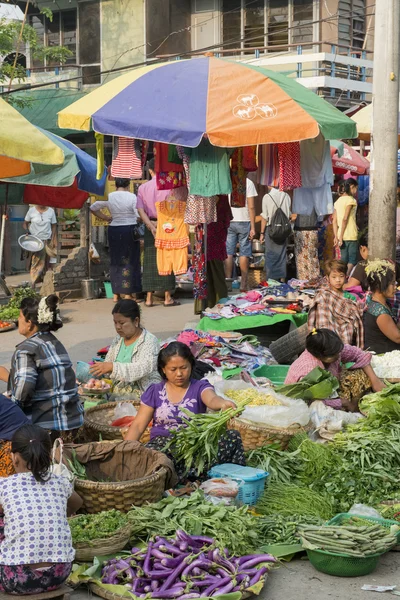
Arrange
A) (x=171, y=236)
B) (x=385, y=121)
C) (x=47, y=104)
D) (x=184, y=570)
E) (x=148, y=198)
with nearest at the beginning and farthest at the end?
1. (x=184, y=570)
2. (x=385, y=121)
3. (x=171, y=236)
4. (x=148, y=198)
5. (x=47, y=104)

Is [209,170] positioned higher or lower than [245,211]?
higher

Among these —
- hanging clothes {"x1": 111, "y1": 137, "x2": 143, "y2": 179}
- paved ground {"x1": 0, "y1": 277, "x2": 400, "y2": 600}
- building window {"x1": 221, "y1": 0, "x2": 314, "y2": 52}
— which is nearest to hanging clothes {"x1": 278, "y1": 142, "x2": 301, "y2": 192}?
hanging clothes {"x1": 111, "y1": 137, "x2": 143, "y2": 179}

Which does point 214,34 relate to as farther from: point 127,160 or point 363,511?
point 363,511

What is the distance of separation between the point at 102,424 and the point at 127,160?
3697 millimetres

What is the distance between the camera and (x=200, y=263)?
34.3 ft

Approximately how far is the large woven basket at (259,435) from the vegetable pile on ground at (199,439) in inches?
20.1

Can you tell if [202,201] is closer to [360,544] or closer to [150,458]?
[150,458]

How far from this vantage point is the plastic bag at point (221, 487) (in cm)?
529

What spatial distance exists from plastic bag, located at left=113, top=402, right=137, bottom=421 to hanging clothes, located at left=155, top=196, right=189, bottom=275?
13.4 ft

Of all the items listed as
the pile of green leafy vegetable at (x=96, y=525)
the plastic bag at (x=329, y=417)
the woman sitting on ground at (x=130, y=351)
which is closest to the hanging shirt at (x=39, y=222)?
the woman sitting on ground at (x=130, y=351)

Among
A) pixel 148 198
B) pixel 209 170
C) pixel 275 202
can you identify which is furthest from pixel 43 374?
pixel 275 202

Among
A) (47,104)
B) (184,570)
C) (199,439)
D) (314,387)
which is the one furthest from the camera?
(47,104)

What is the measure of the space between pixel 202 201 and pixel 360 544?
5.35 m

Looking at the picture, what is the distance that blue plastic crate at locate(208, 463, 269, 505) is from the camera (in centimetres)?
543
